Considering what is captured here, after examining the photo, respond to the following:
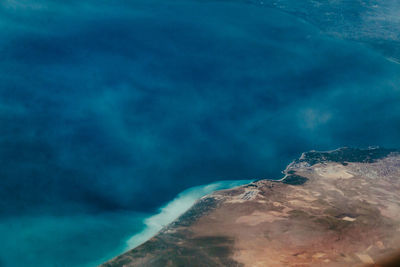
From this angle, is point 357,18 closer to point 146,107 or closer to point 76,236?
point 146,107

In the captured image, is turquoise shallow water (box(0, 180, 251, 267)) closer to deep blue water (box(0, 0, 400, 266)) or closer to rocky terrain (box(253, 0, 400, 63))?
deep blue water (box(0, 0, 400, 266))

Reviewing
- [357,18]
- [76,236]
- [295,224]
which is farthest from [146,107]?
[357,18]

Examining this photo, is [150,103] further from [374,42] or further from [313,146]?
[374,42]

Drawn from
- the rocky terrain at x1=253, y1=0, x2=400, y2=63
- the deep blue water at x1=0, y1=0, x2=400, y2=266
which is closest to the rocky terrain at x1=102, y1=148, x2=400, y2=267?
the deep blue water at x1=0, y1=0, x2=400, y2=266

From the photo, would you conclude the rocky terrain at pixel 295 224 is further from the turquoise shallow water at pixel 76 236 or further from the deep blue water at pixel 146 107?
the deep blue water at pixel 146 107

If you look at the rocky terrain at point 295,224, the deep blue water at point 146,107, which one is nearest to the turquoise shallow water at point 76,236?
the deep blue water at point 146,107
